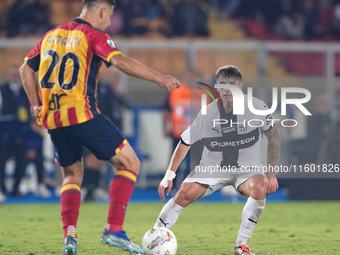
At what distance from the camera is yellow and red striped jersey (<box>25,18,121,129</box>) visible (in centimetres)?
409

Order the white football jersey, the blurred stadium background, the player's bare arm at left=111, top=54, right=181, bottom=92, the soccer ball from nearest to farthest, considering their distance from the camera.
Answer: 1. the player's bare arm at left=111, top=54, right=181, bottom=92
2. the soccer ball
3. the white football jersey
4. the blurred stadium background

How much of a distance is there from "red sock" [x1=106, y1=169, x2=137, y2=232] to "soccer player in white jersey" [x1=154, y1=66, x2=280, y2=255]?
0.31 m

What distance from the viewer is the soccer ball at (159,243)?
160 inches

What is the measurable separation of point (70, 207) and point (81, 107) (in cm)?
74

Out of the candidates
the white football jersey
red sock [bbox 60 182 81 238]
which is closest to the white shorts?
the white football jersey

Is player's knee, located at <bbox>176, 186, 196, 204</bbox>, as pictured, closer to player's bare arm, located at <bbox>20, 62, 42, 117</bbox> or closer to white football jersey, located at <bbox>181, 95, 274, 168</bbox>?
white football jersey, located at <bbox>181, 95, 274, 168</bbox>

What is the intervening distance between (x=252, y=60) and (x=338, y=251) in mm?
5883

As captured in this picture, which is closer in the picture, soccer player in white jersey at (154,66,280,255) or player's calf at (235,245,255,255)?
player's calf at (235,245,255,255)

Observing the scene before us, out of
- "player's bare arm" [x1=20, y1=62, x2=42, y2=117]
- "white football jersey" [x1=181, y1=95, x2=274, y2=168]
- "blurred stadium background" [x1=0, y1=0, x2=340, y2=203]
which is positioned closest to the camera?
"player's bare arm" [x1=20, y1=62, x2=42, y2=117]

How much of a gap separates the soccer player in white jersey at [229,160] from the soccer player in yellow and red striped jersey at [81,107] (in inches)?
17.2

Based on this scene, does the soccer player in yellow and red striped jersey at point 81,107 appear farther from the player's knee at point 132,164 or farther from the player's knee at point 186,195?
the player's knee at point 186,195

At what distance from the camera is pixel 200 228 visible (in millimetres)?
6352

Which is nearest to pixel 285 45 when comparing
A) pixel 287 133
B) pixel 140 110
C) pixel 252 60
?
pixel 252 60

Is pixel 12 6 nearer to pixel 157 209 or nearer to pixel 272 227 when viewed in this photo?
Answer: pixel 157 209
